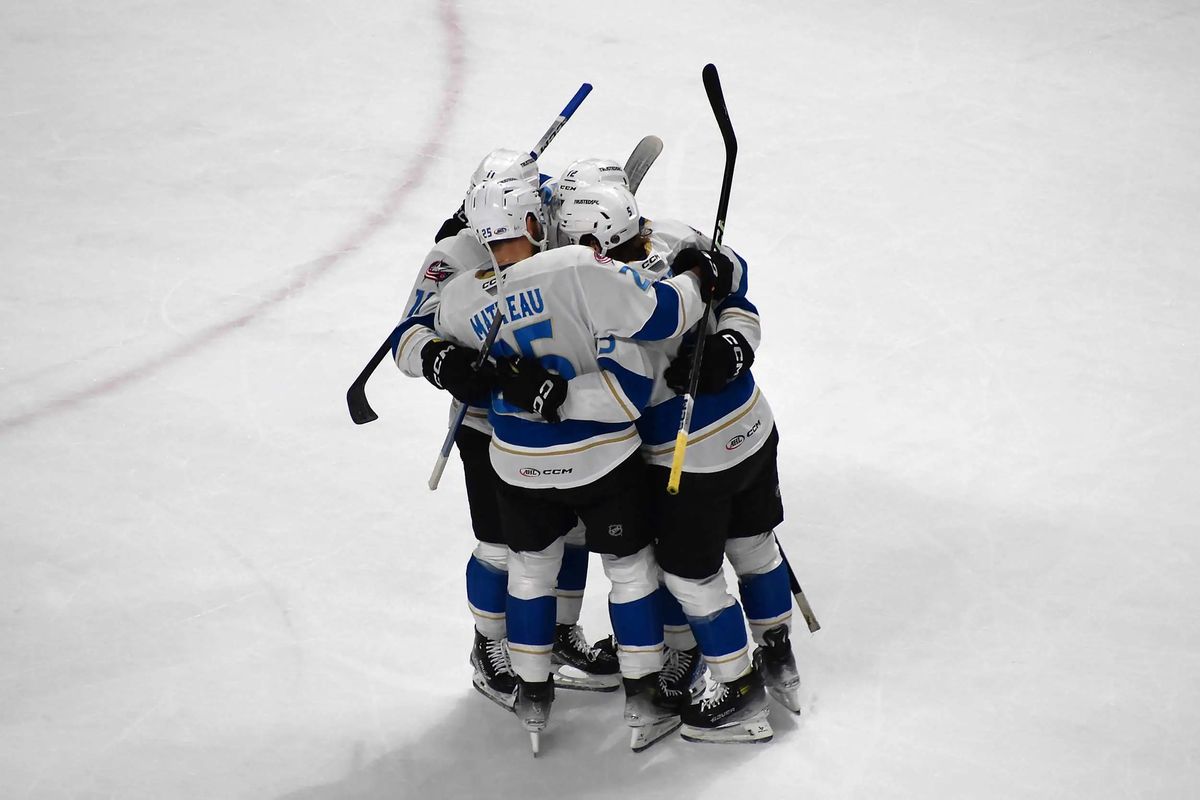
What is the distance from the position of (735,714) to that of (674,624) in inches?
10.2

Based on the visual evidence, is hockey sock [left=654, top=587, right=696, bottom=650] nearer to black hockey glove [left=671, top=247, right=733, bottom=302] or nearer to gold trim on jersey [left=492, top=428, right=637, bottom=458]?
gold trim on jersey [left=492, top=428, right=637, bottom=458]

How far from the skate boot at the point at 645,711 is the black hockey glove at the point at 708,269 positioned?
91 centimetres

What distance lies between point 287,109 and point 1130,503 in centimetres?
403

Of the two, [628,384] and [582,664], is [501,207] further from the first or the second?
[582,664]

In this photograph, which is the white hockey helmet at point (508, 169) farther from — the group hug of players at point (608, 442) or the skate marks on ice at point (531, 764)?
the skate marks on ice at point (531, 764)

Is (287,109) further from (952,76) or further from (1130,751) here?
(1130,751)

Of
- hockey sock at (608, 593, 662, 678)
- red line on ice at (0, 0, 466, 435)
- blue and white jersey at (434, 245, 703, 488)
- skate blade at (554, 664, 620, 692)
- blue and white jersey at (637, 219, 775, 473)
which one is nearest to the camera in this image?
blue and white jersey at (434, 245, 703, 488)

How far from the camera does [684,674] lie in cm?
344

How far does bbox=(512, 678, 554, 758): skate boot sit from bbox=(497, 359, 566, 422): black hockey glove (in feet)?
2.33

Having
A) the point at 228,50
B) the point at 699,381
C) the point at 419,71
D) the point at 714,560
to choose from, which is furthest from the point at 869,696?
the point at 228,50

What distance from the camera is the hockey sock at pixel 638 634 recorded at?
3178mm

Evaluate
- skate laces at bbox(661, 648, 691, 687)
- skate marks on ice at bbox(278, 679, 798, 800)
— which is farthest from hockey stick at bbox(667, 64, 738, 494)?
skate marks on ice at bbox(278, 679, 798, 800)

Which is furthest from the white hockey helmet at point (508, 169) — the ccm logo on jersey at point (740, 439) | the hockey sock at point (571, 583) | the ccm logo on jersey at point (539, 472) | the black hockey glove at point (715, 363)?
the hockey sock at point (571, 583)

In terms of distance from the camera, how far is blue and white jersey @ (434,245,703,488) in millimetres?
2836
